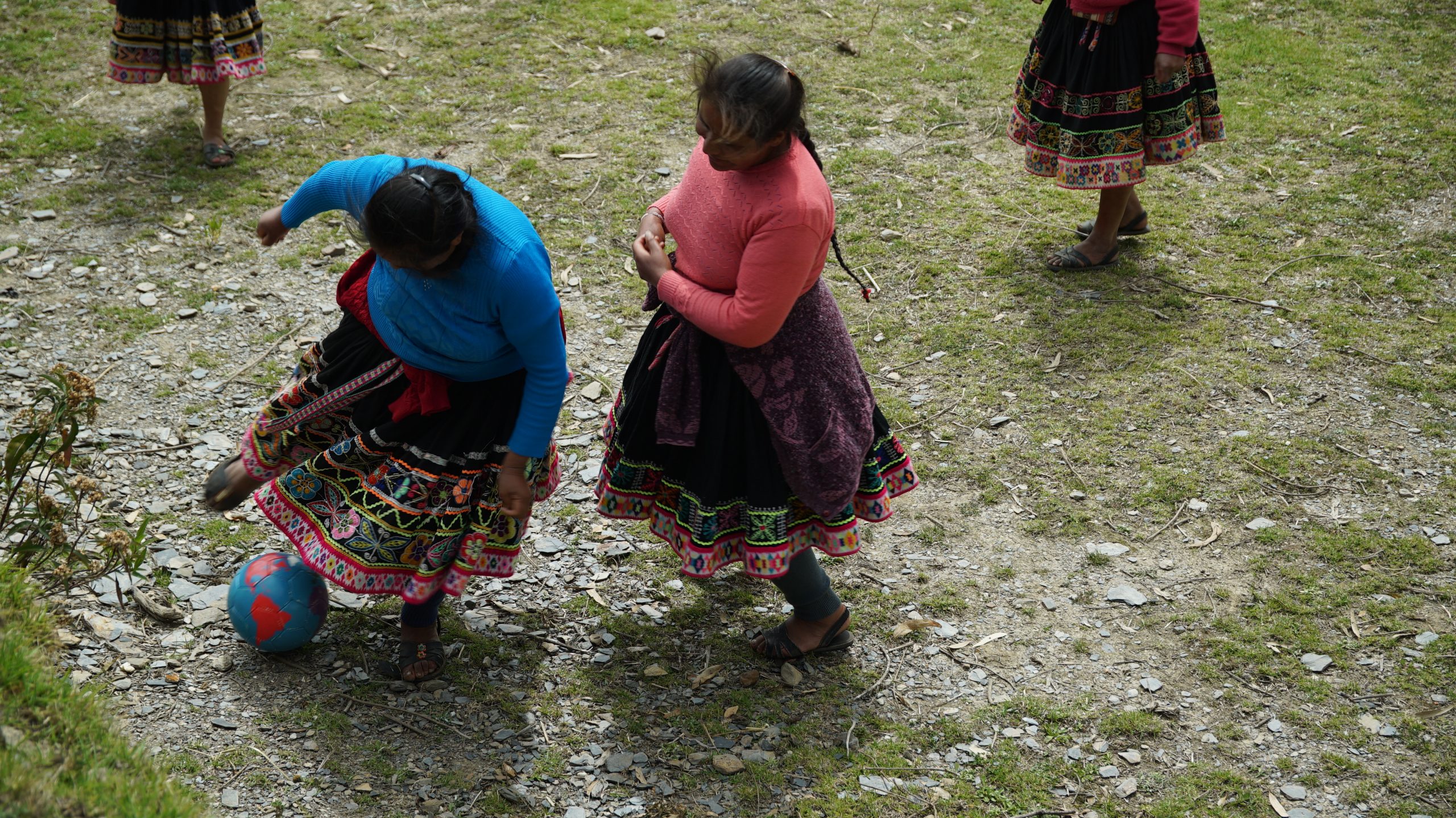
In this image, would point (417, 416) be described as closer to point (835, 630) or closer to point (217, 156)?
point (835, 630)

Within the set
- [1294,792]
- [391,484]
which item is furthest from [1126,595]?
[391,484]

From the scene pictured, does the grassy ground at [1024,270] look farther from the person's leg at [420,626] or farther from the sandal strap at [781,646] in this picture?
the person's leg at [420,626]

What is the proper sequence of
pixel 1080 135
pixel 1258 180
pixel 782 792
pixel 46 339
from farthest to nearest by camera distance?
pixel 1258 180, pixel 1080 135, pixel 46 339, pixel 782 792

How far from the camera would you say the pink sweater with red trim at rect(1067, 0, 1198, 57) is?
4785 mm

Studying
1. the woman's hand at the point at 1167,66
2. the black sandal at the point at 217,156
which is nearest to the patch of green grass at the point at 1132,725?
the woman's hand at the point at 1167,66

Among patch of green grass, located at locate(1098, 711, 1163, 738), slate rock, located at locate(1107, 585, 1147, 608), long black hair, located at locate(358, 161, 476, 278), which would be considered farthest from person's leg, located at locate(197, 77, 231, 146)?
patch of green grass, located at locate(1098, 711, 1163, 738)

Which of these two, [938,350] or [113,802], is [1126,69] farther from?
[113,802]

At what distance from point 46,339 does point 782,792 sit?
3.85m

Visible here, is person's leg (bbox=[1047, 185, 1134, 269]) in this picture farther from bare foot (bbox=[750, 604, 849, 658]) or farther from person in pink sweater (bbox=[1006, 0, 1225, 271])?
bare foot (bbox=[750, 604, 849, 658])

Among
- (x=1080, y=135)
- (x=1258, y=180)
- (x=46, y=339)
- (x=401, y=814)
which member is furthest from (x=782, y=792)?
(x=1258, y=180)

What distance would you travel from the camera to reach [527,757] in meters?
3.18

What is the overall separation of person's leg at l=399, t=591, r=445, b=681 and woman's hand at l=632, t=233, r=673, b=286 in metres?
1.19

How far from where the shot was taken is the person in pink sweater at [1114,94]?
4949 mm

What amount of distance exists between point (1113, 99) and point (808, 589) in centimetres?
304
